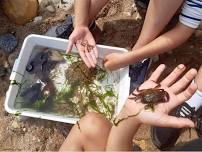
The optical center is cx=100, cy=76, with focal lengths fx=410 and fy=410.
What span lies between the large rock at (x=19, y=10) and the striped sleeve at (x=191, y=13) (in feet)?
2.90

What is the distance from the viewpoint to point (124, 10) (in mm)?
2398

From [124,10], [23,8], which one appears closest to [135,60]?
[124,10]

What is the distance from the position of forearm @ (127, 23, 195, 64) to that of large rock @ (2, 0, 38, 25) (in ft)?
2.32

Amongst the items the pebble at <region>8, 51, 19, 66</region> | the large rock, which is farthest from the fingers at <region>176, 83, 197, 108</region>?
the large rock

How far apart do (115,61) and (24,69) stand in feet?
A: 1.60

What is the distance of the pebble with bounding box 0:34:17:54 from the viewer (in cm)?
226

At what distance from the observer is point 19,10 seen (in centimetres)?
231

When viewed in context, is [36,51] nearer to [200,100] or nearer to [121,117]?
[121,117]

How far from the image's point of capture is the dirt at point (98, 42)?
205cm

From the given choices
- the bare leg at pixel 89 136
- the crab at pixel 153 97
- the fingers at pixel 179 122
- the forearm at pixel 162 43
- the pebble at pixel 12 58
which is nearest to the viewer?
the fingers at pixel 179 122

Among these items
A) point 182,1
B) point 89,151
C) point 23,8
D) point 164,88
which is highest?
point 182,1

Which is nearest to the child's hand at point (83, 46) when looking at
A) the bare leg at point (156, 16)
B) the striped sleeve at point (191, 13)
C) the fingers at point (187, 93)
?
the bare leg at point (156, 16)

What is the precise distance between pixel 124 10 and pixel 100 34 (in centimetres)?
22

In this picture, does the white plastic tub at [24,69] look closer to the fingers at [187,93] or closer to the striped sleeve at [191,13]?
the striped sleeve at [191,13]
